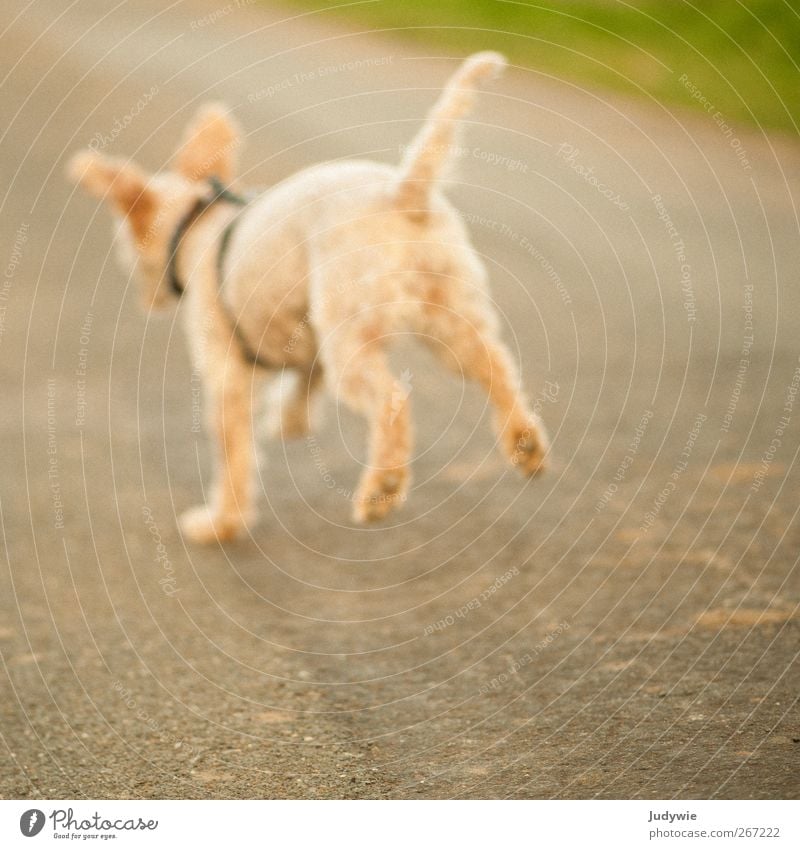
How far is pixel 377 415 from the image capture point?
160 inches

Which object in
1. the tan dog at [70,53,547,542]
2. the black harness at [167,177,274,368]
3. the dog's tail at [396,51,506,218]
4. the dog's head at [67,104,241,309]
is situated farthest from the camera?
the dog's head at [67,104,241,309]

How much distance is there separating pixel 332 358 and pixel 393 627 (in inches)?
41.7

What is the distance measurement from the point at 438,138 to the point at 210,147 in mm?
1703

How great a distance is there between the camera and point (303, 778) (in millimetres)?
3281

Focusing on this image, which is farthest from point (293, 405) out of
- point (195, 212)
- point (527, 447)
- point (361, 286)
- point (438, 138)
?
point (438, 138)

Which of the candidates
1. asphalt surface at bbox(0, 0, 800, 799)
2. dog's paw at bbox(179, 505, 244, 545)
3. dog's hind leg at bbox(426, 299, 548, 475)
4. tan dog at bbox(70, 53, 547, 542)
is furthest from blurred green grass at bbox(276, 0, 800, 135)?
dog's paw at bbox(179, 505, 244, 545)

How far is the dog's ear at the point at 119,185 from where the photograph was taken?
16.6ft

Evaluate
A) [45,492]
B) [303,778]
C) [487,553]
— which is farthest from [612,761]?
[45,492]

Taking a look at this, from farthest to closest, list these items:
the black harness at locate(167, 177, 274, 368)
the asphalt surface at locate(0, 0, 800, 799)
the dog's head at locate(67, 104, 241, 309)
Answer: the dog's head at locate(67, 104, 241, 309)
the black harness at locate(167, 177, 274, 368)
the asphalt surface at locate(0, 0, 800, 799)

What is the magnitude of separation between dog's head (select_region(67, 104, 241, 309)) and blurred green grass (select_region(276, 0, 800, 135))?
12.2 feet

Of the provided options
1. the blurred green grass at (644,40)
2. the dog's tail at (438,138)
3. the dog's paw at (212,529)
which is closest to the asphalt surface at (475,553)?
the dog's paw at (212,529)

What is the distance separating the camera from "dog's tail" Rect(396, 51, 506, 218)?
3.94 m

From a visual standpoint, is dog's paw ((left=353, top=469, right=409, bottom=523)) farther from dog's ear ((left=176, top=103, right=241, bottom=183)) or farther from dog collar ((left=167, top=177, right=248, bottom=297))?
dog's ear ((left=176, top=103, right=241, bottom=183))

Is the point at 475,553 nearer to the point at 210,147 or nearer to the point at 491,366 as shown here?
the point at 491,366
